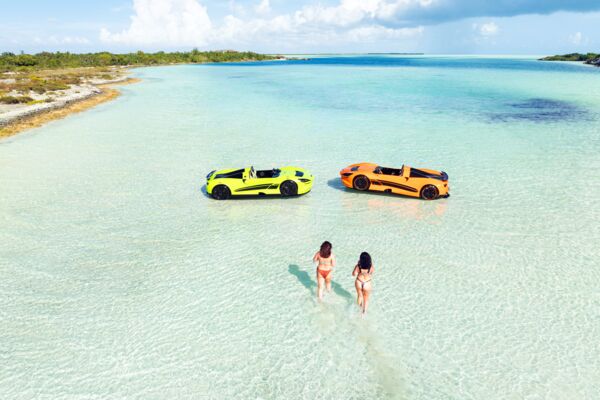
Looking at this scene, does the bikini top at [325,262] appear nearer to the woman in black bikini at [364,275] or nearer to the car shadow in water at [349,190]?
the woman in black bikini at [364,275]

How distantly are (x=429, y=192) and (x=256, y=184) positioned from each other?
701 centimetres

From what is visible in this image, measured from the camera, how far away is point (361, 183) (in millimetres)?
14680

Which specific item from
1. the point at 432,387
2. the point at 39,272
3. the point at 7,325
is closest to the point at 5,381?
the point at 7,325

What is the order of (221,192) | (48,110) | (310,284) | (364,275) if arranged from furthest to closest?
(48,110), (221,192), (310,284), (364,275)

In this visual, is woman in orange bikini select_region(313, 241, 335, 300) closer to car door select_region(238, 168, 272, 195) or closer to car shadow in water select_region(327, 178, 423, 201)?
car door select_region(238, 168, 272, 195)

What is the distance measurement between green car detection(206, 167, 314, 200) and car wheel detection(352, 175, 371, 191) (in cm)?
194

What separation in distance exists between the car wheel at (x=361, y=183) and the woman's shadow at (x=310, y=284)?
582cm

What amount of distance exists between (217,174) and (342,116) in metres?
21.6

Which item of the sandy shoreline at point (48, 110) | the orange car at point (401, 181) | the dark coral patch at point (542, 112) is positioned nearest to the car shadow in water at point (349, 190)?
the orange car at point (401, 181)

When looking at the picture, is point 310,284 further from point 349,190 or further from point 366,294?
point 349,190

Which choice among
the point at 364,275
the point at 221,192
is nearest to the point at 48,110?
the point at 221,192

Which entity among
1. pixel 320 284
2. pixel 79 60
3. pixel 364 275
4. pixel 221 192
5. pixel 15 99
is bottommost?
pixel 320 284

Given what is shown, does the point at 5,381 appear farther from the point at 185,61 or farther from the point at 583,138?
the point at 185,61

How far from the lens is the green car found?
14.1 m
